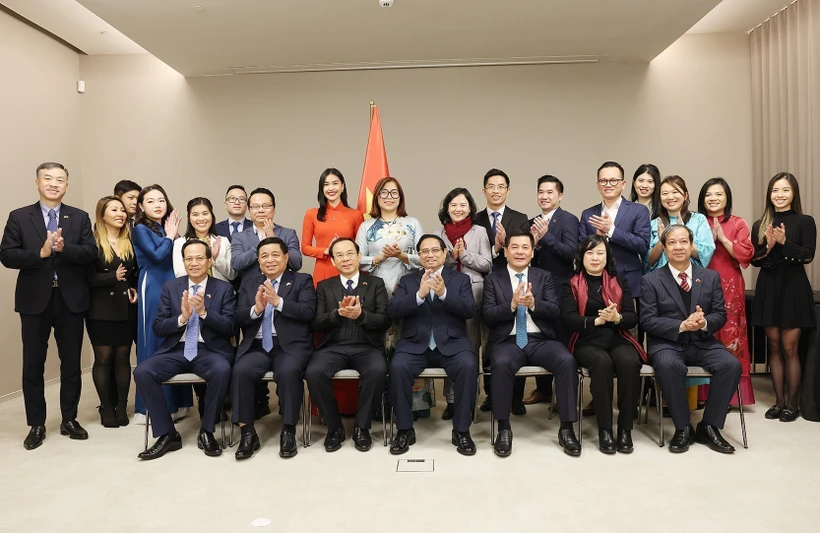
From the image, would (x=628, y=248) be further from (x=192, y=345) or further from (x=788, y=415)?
(x=192, y=345)

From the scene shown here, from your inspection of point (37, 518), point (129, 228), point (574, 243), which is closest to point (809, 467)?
point (574, 243)

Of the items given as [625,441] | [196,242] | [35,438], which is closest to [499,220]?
[625,441]

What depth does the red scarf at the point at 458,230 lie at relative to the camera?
14.9ft

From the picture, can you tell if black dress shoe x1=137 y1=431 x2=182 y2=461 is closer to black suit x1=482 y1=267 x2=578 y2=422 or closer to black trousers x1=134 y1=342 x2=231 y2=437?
black trousers x1=134 y1=342 x2=231 y2=437

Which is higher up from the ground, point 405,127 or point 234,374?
point 405,127

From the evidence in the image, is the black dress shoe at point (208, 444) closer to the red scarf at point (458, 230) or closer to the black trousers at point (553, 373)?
the black trousers at point (553, 373)

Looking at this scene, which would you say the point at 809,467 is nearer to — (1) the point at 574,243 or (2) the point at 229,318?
(1) the point at 574,243

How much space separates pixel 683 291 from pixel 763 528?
1619 millimetres

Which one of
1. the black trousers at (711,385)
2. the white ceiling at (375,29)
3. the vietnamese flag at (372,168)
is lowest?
the black trousers at (711,385)

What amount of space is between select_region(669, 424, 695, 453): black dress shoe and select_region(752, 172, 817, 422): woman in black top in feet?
3.42

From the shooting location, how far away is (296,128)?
691 cm

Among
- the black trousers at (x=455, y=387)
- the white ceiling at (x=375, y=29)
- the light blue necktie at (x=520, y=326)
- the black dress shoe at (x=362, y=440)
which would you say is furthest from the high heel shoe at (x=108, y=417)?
the white ceiling at (x=375, y=29)

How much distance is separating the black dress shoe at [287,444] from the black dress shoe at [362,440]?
0.36 meters

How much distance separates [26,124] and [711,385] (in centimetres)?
605
